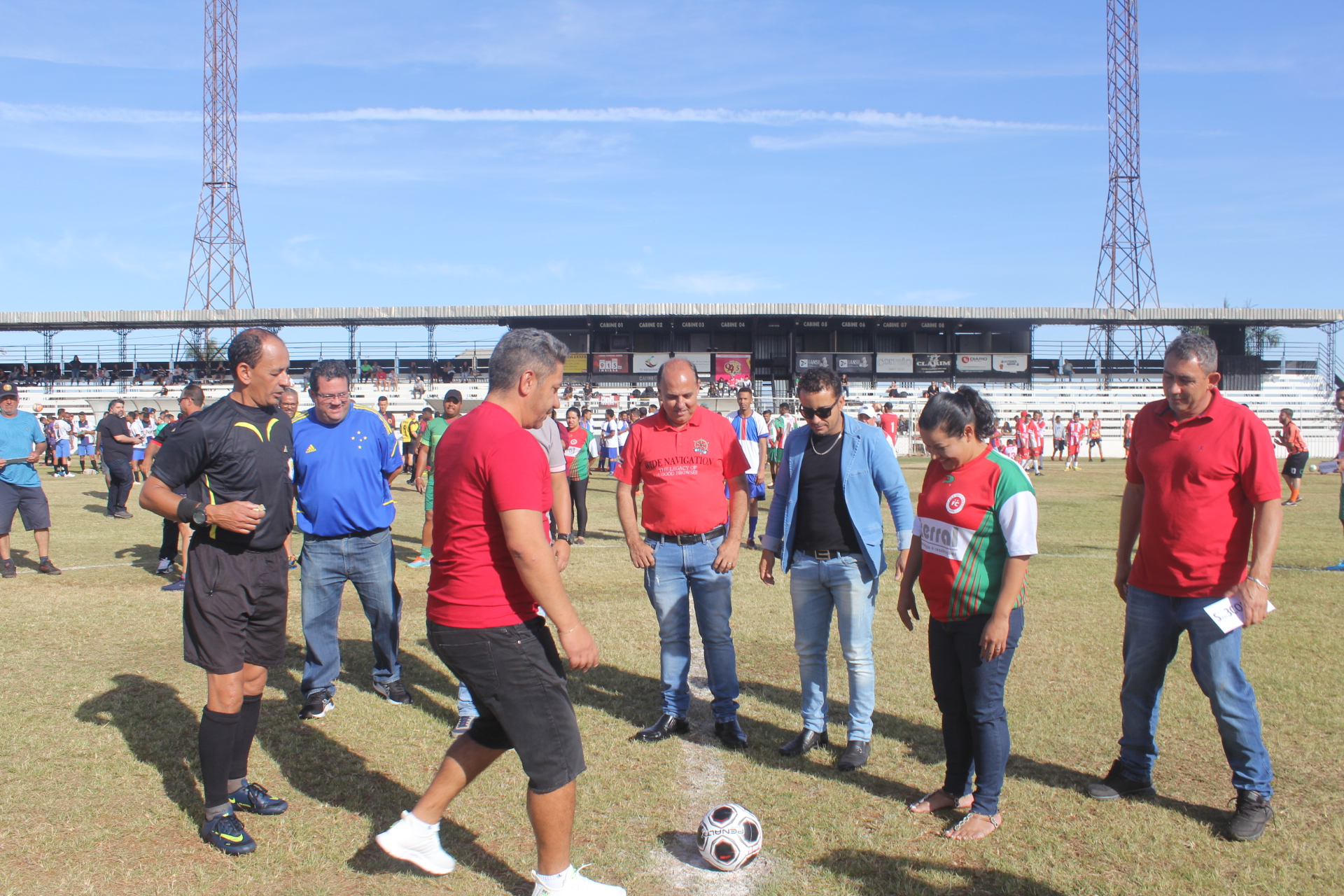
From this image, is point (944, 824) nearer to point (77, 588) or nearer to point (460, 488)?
point (460, 488)

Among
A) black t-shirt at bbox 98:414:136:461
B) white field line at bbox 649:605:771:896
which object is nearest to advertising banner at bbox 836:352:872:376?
black t-shirt at bbox 98:414:136:461

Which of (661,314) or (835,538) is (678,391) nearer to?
(835,538)

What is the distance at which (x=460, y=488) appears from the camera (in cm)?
304

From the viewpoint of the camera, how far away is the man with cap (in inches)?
361

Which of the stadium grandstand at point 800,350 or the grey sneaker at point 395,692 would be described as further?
the stadium grandstand at point 800,350

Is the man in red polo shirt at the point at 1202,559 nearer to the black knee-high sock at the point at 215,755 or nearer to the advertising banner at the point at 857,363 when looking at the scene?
the black knee-high sock at the point at 215,755

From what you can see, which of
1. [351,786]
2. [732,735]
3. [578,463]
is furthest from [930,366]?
[351,786]

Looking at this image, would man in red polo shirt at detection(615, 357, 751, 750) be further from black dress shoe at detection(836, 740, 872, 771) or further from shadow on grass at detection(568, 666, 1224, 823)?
black dress shoe at detection(836, 740, 872, 771)

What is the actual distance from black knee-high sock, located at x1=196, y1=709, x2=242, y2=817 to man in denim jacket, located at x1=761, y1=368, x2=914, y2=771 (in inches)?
109

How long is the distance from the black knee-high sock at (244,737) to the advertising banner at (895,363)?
138ft

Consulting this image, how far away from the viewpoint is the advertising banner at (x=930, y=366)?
43906 millimetres

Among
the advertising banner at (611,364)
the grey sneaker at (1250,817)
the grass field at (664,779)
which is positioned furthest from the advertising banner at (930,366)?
the grey sneaker at (1250,817)

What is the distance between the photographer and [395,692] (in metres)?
5.62

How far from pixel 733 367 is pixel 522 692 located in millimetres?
40166
